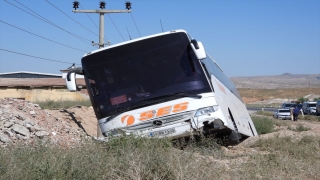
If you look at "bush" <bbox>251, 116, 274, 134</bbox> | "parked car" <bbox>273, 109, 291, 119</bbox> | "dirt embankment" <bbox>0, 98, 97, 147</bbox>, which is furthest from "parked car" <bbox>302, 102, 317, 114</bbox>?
"dirt embankment" <bbox>0, 98, 97, 147</bbox>

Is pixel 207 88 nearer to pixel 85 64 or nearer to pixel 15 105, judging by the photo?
pixel 85 64

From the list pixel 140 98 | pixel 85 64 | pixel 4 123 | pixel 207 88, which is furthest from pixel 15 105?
pixel 207 88

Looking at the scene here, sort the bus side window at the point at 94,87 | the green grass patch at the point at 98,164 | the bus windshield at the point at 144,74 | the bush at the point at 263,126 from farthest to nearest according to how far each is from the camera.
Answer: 1. the bush at the point at 263,126
2. the bus side window at the point at 94,87
3. the bus windshield at the point at 144,74
4. the green grass patch at the point at 98,164

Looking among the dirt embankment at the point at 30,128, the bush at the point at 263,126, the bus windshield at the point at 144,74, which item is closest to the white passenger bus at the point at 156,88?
the bus windshield at the point at 144,74

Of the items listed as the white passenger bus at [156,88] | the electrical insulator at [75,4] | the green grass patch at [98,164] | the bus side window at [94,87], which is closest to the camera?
the green grass patch at [98,164]

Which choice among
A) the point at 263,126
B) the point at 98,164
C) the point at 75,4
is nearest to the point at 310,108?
the point at 75,4

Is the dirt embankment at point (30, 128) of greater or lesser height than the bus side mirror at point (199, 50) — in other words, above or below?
below

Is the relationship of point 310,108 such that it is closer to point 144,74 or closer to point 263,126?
point 263,126

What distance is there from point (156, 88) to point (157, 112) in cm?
53

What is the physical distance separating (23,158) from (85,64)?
4.30 m

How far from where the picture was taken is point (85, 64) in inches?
404

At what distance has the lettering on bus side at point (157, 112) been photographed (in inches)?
375

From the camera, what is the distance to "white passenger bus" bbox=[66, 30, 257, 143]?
952 cm

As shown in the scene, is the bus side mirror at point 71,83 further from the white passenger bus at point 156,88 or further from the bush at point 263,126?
Result: the bush at point 263,126
